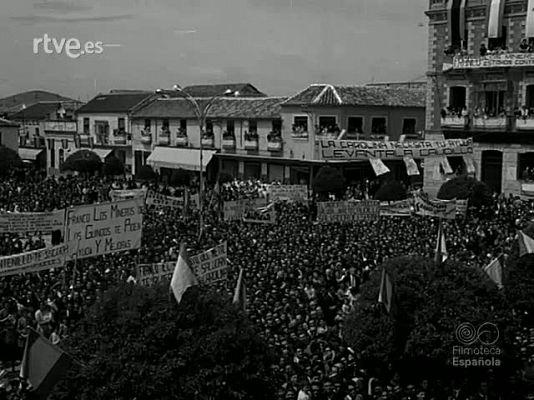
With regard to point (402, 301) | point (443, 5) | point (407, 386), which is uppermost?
point (443, 5)

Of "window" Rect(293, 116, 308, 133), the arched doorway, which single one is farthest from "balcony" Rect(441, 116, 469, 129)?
"window" Rect(293, 116, 308, 133)

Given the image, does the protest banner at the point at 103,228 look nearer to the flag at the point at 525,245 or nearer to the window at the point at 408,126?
the flag at the point at 525,245

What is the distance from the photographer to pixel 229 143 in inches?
2226

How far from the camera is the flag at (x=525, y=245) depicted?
17781mm

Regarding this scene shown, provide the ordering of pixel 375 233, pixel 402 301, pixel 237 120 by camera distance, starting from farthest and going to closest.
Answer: pixel 237 120 → pixel 375 233 → pixel 402 301

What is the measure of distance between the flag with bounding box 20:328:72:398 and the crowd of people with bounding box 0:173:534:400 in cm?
207

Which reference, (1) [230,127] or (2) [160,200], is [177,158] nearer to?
(1) [230,127]

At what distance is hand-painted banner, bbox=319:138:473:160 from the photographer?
100 feet

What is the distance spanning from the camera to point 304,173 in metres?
52.1

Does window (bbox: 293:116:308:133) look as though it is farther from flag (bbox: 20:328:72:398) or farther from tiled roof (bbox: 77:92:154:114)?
flag (bbox: 20:328:72:398)

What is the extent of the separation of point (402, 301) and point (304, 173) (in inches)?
1453

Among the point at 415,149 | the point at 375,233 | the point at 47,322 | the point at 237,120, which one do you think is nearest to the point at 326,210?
the point at 375,233

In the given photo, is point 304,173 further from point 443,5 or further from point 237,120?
point 443,5

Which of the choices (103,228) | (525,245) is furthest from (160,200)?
(525,245)
